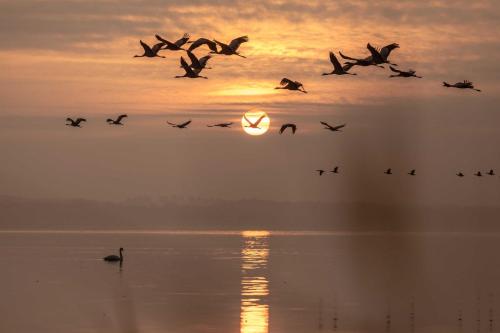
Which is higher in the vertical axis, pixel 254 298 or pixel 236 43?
pixel 236 43

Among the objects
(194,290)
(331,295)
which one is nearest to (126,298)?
(194,290)

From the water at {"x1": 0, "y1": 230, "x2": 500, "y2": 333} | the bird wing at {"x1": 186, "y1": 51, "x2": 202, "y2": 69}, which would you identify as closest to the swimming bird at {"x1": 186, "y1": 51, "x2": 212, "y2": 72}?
the bird wing at {"x1": 186, "y1": 51, "x2": 202, "y2": 69}

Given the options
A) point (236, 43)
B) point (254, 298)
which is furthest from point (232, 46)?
point (254, 298)

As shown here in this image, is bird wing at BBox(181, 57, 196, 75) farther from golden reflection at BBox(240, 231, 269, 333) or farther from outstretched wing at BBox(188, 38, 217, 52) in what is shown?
golden reflection at BBox(240, 231, 269, 333)

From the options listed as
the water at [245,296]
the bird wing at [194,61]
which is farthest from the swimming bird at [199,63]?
the water at [245,296]

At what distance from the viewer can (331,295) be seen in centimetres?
5253

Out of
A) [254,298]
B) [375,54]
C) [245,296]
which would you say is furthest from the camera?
[245,296]

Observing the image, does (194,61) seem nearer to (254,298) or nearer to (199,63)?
(199,63)

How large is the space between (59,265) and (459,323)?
129 ft

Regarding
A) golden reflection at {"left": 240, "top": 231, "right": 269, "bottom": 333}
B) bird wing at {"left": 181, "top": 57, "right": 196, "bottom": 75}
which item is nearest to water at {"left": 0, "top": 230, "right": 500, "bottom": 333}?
golden reflection at {"left": 240, "top": 231, "right": 269, "bottom": 333}

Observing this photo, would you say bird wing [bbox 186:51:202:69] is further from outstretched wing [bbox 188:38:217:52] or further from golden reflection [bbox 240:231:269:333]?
golden reflection [bbox 240:231:269:333]

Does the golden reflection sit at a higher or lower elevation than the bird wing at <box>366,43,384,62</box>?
lower

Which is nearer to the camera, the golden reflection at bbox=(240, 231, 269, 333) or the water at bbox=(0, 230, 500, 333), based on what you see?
the golden reflection at bbox=(240, 231, 269, 333)

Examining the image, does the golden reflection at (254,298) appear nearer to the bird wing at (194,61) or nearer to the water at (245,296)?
the water at (245,296)
